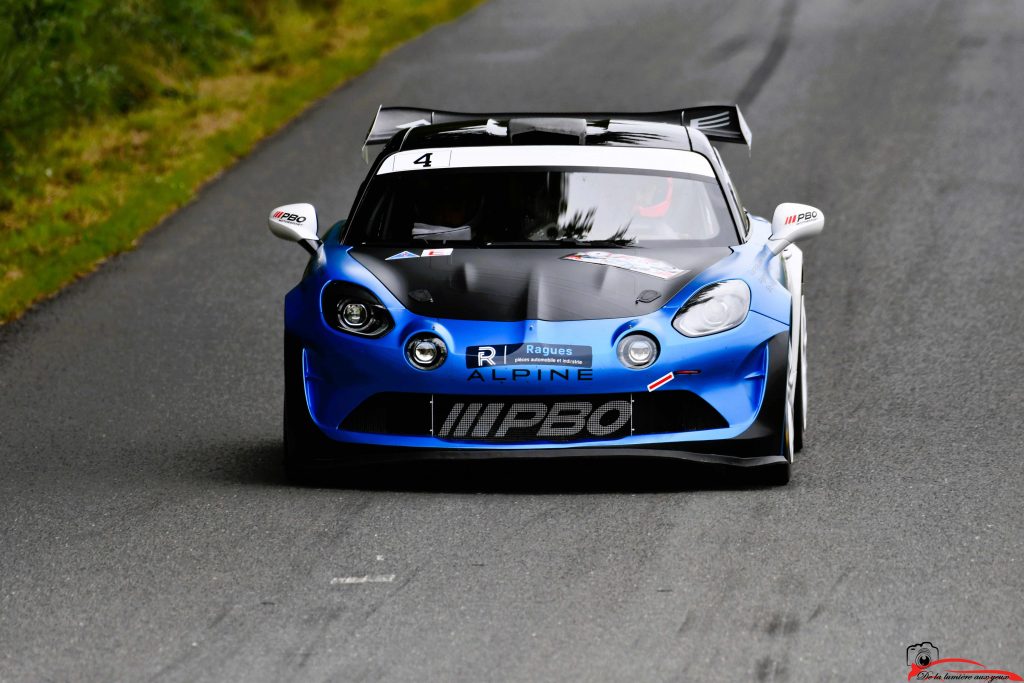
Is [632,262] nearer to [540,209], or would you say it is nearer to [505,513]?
[540,209]

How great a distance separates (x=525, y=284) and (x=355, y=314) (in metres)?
0.68

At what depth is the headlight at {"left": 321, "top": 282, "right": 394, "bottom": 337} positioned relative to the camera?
664 centimetres

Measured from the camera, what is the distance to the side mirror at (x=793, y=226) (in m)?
7.42

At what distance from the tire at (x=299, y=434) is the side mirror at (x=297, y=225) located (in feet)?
2.79

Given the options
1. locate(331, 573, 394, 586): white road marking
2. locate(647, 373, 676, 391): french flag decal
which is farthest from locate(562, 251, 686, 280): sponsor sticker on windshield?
locate(331, 573, 394, 586): white road marking

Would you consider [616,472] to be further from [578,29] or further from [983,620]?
Answer: [578,29]

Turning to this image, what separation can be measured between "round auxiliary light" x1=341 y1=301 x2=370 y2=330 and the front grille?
1.01 feet

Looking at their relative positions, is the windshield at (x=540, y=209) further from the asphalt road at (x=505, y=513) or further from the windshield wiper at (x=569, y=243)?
the asphalt road at (x=505, y=513)

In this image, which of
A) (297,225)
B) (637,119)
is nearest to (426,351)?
(297,225)

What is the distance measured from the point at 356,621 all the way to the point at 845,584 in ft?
5.05

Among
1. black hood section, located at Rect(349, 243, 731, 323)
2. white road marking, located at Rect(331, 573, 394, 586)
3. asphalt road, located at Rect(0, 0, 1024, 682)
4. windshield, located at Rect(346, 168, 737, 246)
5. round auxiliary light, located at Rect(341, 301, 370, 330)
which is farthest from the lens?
windshield, located at Rect(346, 168, 737, 246)

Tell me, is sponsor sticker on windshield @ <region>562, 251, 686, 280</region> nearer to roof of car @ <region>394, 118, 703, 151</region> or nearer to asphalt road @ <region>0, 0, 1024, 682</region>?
asphalt road @ <region>0, 0, 1024, 682</region>

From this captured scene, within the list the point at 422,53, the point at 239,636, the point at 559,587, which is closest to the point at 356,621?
the point at 239,636

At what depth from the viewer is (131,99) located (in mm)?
17734
